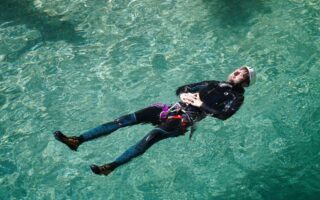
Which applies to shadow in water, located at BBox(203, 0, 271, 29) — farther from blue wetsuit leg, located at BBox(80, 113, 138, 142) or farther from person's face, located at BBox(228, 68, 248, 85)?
blue wetsuit leg, located at BBox(80, 113, 138, 142)

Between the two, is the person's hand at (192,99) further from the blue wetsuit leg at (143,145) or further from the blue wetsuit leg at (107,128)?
the blue wetsuit leg at (107,128)

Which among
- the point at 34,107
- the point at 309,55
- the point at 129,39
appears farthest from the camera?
the point at 129,39

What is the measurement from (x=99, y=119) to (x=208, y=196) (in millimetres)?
2999

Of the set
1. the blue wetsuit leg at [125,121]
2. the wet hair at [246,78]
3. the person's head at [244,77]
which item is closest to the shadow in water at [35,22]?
the blue wetsuit leg at [125,121]

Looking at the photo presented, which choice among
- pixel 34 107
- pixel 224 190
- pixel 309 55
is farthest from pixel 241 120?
pixel 34 107

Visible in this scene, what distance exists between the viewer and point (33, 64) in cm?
1133

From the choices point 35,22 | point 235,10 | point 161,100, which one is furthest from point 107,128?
point 235,10

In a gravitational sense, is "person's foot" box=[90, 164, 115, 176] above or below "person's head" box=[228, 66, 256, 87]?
below

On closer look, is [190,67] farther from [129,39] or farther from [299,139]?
[299,139]

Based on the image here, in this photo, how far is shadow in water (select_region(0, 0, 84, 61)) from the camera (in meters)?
12.2

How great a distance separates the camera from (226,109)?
21.2 feet

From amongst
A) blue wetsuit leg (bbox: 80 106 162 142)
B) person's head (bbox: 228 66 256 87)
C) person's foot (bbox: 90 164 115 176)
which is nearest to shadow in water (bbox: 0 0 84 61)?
blue wetsuit leg (bbox: 80 106 162 142)

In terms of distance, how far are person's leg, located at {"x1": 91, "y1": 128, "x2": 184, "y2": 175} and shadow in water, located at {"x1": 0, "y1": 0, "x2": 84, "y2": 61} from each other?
256 inches

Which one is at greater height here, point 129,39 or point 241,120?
point 129,39
